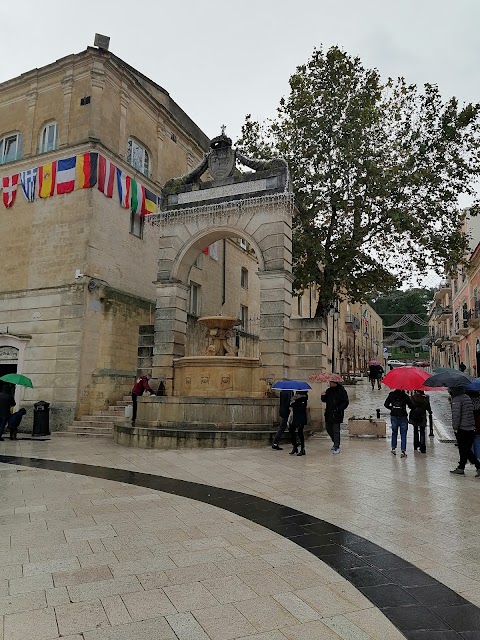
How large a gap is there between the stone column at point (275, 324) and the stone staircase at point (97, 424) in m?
5.72

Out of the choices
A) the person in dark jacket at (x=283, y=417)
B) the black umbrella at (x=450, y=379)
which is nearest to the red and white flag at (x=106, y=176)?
the person in dark jacket at (x=283, y=417)

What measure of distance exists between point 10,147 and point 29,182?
2.97m

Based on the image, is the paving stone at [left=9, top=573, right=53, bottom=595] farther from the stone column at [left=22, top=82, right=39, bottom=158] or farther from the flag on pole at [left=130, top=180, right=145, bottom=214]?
the stone column at [left=22, top=82, right=39, bottom=158]

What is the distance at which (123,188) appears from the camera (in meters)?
20.1

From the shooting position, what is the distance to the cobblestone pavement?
10.7 feet

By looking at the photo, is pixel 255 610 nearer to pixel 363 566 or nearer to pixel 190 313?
pixel 363 566

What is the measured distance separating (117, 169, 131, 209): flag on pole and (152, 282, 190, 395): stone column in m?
6.21

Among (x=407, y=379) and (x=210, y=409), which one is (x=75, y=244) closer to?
(x=210, y=409)

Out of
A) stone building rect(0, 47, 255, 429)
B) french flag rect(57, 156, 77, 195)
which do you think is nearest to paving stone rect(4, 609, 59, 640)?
stone building rect(0, 47, 255, 429)

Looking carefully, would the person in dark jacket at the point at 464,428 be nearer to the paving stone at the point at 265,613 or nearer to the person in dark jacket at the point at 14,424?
the paving stone at the point at 265,613

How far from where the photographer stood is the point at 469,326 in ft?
109

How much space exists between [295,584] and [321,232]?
1600 centimetres


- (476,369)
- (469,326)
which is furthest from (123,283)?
(469,326)

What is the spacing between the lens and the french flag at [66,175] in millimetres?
18859
